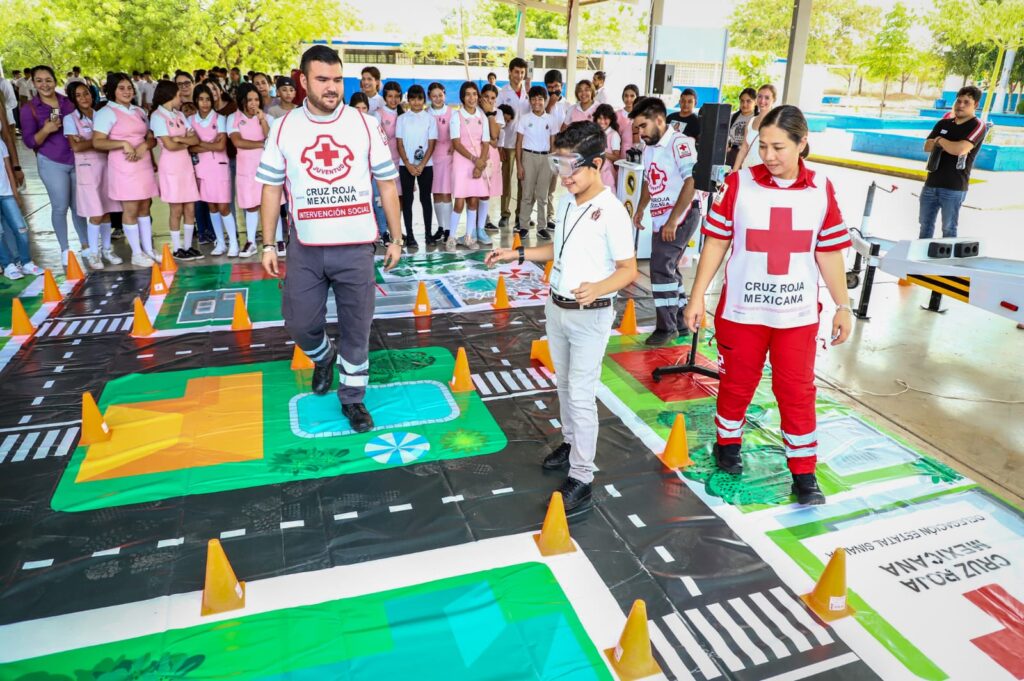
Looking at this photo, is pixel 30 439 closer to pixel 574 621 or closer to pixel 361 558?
pixel 361 558

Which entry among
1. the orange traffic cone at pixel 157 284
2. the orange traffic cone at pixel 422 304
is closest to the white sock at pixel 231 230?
the orange traffic cone at pixel 157 284

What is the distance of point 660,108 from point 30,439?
4.92 metres

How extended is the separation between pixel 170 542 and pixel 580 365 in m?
2.22

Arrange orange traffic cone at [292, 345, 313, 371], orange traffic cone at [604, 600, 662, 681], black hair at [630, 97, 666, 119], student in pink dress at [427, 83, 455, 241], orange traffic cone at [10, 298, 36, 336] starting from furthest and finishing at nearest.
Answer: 1. student in pink dress at [427, 83, 455, 241]
2. orange traffic cone at [10, 298, 36, 336]
3. orange traffic cone at [292, 345, 313, 371]
4. black hair at [630, 97, 666, 119]
5. orange traffic cone at [604, 600, 662, 681]

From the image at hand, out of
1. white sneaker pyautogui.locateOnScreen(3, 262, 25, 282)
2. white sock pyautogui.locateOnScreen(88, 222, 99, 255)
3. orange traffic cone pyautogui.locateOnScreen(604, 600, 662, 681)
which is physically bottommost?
orange traffic cone pyautogui.locateOnScreen(604, 600, 662, 681)

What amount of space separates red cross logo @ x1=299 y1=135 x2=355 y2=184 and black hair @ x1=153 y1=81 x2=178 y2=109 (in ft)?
16.0

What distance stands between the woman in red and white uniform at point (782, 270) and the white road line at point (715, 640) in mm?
1188

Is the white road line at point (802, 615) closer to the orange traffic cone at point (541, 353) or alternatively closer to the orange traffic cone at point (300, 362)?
the orange traffic cone at point (541, 353)

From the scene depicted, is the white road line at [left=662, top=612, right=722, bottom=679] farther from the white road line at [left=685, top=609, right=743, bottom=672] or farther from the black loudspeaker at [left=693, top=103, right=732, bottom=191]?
the black loudspeaker at [left=693, top=103, right=732, bottom=191]

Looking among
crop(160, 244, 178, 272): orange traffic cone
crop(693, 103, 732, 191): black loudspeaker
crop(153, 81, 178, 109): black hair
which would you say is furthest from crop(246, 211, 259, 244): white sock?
crop(693, 103, 732, 191): black loudspeaker

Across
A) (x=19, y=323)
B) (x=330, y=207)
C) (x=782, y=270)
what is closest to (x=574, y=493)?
(x=782, y=270)

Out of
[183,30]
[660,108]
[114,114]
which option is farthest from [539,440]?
[183,30]

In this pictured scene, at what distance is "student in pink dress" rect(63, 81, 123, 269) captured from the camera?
777cm

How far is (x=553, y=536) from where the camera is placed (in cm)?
351
